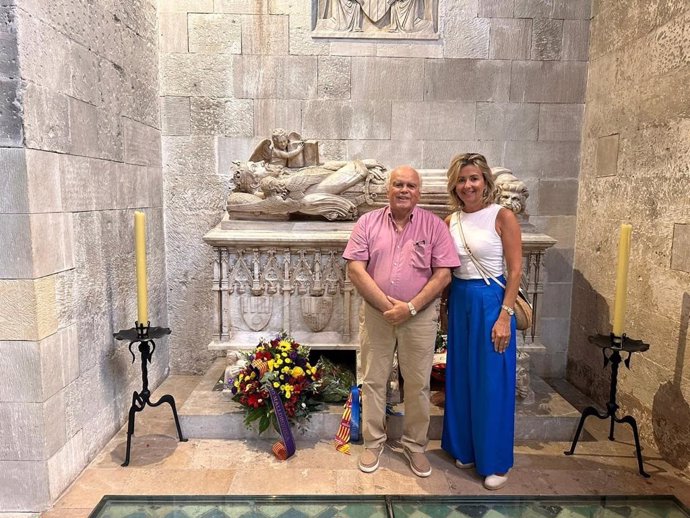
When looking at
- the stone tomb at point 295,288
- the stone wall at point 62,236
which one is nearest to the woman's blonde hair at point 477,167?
the stone tomb at point 295,288

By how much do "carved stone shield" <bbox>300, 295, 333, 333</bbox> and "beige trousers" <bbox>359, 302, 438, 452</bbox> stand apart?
701 mm

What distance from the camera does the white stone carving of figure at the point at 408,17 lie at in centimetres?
384

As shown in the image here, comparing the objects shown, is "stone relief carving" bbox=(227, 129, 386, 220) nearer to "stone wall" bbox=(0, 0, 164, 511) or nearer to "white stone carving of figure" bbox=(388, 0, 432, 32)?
"stone wall" bbox=(0, 0, 164, 511)

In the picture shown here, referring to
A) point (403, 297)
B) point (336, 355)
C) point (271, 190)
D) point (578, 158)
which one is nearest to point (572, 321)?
point (578, 158)

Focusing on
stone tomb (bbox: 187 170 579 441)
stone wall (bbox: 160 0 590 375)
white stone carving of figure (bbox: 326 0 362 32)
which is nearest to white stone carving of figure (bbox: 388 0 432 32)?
stone wall (bbox: 160 0 590 375)

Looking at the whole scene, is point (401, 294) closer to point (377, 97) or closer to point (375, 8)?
point (377, 97)

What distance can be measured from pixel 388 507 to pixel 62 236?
1.99m

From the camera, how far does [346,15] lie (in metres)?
3.84

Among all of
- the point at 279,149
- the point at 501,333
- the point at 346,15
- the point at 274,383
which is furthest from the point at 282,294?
the point at 346,15

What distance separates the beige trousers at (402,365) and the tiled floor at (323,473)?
0.67 feet

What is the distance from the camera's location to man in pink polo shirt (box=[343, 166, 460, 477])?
2.37m

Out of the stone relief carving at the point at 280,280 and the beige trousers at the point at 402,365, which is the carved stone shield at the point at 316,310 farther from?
the beige trousers at the point at 402,365

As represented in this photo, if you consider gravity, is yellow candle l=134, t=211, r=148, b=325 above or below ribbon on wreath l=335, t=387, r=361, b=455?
above

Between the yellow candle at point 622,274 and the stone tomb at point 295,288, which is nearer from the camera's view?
the yellow candle at point 622,274
